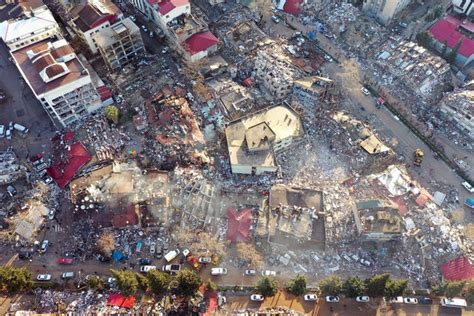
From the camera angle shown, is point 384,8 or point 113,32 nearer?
point 113,32

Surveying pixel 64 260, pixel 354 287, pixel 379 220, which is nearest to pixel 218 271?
pixel 354 287

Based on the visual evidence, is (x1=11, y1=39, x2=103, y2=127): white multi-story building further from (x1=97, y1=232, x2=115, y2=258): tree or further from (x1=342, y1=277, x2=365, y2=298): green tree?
(x1=342, y1=277, x2=365, y2=298): green tree

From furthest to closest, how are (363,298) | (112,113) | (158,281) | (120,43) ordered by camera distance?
1. (120,43)
2. (112,113)
3. (363,298)
4. (158,281)

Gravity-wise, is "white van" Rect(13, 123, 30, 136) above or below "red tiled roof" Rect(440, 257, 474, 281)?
below

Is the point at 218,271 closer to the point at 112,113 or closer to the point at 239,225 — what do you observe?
the point at 239,225

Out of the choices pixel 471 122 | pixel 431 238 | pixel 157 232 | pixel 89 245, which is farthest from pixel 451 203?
pixel 89 245

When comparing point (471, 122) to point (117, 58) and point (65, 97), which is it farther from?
point (65, 97)

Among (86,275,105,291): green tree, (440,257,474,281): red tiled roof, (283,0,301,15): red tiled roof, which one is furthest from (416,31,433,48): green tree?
(86,275,105,291): green tree
